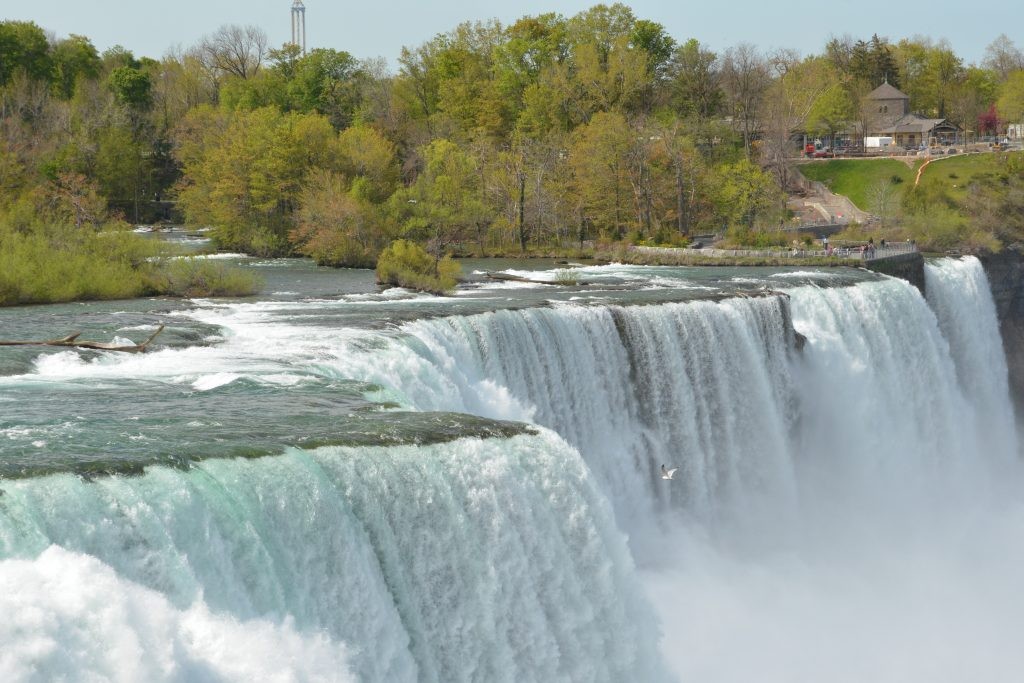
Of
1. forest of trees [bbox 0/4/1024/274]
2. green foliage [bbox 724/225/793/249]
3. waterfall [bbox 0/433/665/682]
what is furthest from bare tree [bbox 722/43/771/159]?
waterfall [bbox 0/433/665/682]

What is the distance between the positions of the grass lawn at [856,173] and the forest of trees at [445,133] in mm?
3146

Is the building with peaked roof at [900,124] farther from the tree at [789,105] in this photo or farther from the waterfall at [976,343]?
the waterfall at [976,343]

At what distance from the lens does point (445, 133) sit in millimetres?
66438

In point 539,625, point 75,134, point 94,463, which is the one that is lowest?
point 539,625

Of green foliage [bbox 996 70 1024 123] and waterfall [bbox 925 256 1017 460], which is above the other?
green foliage [bbox 996 70 1024 123]

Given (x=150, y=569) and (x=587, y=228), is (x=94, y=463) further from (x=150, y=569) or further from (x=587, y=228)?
(x=587, y=228)

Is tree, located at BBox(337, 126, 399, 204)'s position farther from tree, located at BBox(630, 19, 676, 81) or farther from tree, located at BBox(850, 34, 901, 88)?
tree, located at BBox(850, 34, 901, 88)

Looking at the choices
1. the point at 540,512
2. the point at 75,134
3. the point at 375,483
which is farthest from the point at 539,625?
the point at 75,134

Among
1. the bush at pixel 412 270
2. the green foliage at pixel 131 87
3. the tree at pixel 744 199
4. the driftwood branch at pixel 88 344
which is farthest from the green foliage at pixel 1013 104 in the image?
the driftwood branch at pixel 88 344

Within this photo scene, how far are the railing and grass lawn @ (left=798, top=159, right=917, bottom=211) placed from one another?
22.6m

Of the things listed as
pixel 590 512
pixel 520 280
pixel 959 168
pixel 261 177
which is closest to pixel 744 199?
pixel 261 177

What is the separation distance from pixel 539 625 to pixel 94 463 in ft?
16.7

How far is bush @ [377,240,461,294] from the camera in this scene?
34.5 meters

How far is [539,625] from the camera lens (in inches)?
560
